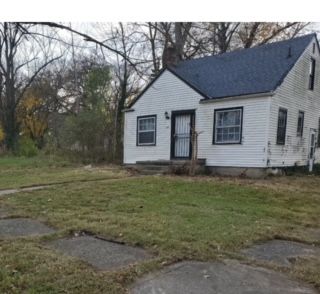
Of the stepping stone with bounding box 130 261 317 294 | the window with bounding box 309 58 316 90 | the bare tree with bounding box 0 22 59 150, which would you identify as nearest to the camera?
the stepping stone with bounding box 130 261 317 294

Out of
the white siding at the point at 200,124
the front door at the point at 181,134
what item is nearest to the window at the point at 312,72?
the white siding at the point at 200,124

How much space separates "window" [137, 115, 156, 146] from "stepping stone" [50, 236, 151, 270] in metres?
10.8

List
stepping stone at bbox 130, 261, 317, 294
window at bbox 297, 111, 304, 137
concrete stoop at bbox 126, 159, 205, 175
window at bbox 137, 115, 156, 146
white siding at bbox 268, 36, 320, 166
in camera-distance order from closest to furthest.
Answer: stepping stone at bbox 130, 261, 317, 294 < white siding at bbox 268, 36, 320, 166 < concrete stoop at bbox 126, 159, 205, 175 < window at bbox 297, 111, 304, 137 < window at bbox 137, 115, 156, 146

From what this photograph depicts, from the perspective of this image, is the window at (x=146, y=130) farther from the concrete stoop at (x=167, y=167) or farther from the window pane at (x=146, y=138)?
the concrete stoop at (x=167, y=167)

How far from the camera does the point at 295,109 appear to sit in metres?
13.2

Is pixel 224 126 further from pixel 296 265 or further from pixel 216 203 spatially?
pixel 296 265

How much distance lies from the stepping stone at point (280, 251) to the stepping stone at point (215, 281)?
1.41 ft

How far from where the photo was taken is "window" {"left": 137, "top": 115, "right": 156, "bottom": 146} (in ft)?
49.6

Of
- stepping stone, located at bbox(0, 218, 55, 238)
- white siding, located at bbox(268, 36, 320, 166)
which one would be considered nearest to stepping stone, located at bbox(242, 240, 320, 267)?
stepping stone, located at bbox(0, 218, 55, 238)

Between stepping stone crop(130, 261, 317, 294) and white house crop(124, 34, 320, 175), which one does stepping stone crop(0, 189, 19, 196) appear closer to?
white house crop(124, 34, 320, 175)

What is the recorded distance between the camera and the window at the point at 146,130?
595 inches

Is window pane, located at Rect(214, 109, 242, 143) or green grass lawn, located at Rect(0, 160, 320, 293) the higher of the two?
window pane, located at Rect(214, 109, 242, 143)

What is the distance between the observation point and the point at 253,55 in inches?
563

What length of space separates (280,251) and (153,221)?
1892 mm
